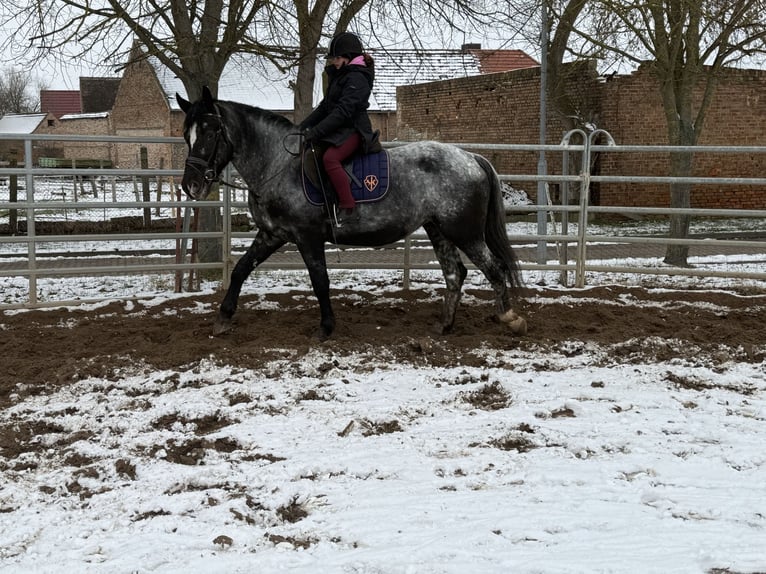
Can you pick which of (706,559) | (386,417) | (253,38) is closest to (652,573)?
(706,559)

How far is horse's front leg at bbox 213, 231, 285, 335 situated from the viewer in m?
6.33

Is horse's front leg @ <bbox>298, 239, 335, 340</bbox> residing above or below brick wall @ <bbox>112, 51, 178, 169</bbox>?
below

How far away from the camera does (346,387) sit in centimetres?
499

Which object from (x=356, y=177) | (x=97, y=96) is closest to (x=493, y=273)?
(x=356, y=177)

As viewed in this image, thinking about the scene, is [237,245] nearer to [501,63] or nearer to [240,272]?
[240,272]

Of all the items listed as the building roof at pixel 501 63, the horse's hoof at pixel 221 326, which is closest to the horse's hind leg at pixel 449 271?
the horse's hoof at pixel 221 326

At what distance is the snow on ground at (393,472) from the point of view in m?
2.92

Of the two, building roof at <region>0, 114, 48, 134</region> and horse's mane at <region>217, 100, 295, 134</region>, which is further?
building roof at <region>0, 114, 48, 134</region>

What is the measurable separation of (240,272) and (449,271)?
178 cm

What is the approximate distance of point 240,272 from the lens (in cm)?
645

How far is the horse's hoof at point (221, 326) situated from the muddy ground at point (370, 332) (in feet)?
0.21

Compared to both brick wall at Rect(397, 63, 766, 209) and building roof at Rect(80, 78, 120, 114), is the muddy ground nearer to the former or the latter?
brick wall at Rect(397, 63, 766, 209)

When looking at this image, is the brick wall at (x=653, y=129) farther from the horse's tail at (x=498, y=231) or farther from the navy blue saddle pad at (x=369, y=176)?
the navy blue saddle pad at (x=369, y=176)


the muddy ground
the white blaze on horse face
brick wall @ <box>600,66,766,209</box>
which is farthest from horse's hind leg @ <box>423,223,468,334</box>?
brick wall @ <box>600,66,766,209</box>
